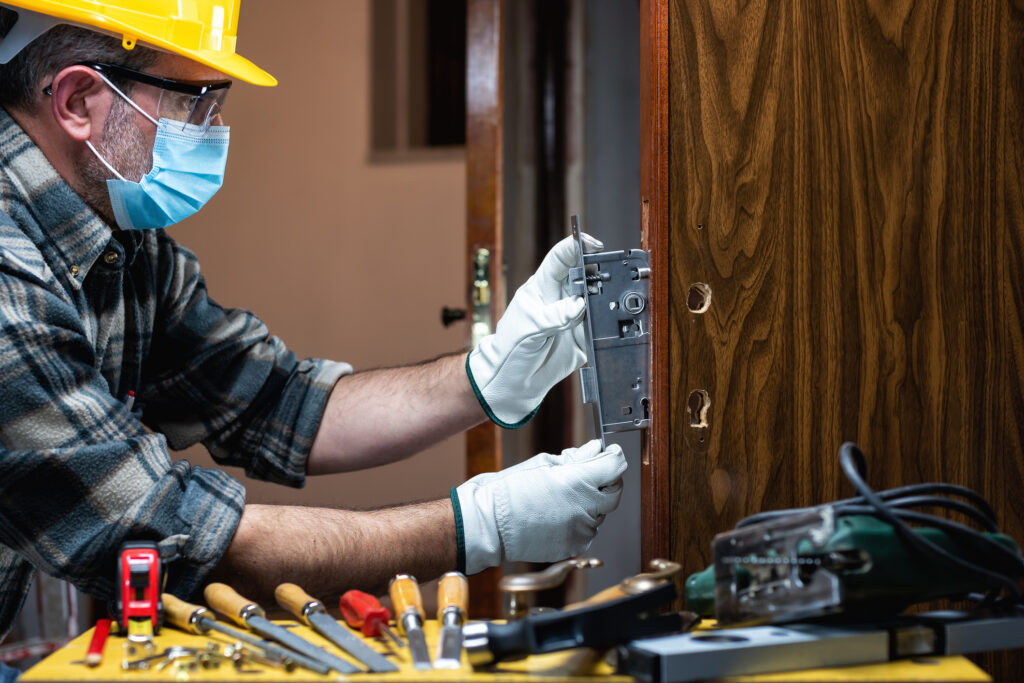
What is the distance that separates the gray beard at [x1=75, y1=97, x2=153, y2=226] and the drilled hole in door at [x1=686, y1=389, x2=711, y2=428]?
85 centimetres

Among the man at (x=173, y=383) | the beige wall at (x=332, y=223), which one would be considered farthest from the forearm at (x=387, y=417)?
the beige wall at (x=332, y=223)

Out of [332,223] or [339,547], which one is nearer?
[339,547]

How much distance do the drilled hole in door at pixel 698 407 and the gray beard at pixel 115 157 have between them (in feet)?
2.80

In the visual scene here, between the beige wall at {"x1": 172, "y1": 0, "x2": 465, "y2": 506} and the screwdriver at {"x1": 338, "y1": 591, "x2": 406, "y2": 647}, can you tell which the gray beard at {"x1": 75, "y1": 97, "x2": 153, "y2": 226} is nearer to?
the screwdriver at {"x1": 338, "y1": 591, "x2": 406, "y2": 647}

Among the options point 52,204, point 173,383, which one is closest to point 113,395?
point 173,383

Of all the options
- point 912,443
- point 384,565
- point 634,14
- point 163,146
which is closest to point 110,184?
point 163,146

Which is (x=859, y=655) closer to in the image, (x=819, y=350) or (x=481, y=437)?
(x=819, y=350)

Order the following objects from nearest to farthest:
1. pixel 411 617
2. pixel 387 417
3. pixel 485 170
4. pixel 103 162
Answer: pixel 411 617, pixel 103 162, pixel 387 417, pixel 485 170

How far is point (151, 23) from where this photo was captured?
1.24 meters

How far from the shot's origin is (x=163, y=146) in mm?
1287

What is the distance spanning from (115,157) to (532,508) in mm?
785

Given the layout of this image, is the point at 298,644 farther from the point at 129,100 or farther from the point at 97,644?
the point at 129,100

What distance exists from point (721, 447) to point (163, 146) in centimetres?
89

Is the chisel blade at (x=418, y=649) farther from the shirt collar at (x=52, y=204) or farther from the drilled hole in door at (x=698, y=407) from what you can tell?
the shirt collar at (x=52, y=204)
